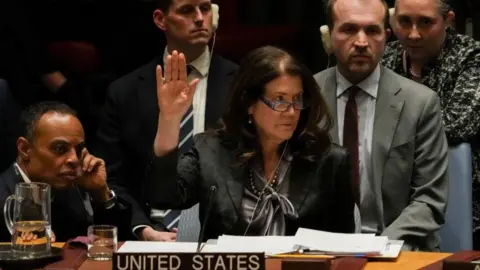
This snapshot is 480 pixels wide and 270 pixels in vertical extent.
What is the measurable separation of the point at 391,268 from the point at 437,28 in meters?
1.85

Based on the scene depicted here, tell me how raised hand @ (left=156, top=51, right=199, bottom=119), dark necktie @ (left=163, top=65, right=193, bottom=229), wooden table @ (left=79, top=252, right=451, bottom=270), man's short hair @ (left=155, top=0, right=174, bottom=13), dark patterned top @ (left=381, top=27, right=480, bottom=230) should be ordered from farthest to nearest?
man's short hair @ (left=155, top=0, right=174, bottom=13) → dark necktie @ (left=163, top=65, right=193, bottom=229) → dark patterned top @ (left=381, top=27, right=480, bottom=230) → raised hand @ (left=156, top=51, right=199, bottom=119) → wooden table @ (left=79, top=252, right=451, bottom=270)

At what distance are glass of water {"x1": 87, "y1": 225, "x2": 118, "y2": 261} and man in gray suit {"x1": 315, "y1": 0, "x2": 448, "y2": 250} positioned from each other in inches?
49.1

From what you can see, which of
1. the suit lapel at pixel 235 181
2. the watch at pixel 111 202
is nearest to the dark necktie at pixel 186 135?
the watch at pixel 111 202

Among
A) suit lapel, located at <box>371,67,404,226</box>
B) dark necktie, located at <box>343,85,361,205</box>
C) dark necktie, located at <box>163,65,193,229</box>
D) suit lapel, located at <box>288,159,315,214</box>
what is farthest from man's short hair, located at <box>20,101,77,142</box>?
suit lapel, located at <box>371,67,404,226</box>

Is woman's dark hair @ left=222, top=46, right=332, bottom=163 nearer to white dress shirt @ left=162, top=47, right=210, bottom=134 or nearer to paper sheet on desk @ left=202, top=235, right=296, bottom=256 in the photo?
paper sheet on desk @ left=202, top=235, right=296, bottom=256

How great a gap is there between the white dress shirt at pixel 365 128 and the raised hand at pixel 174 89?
925mm

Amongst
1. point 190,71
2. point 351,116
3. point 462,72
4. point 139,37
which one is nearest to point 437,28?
point 462,72

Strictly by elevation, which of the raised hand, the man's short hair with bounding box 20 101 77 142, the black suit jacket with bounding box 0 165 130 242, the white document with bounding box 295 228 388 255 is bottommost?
the black suit jacket with bounding box 0 165 130 242

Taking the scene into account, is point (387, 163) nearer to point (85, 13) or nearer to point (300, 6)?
point (300, 6)

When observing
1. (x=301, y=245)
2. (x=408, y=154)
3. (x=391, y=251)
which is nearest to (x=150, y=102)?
(x=408, y=154)

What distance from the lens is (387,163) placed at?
4191 millimetres

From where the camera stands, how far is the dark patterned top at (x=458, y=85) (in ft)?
14.5

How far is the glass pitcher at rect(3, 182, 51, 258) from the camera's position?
3076mm

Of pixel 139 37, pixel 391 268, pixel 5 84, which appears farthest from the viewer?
pixel 139 37
